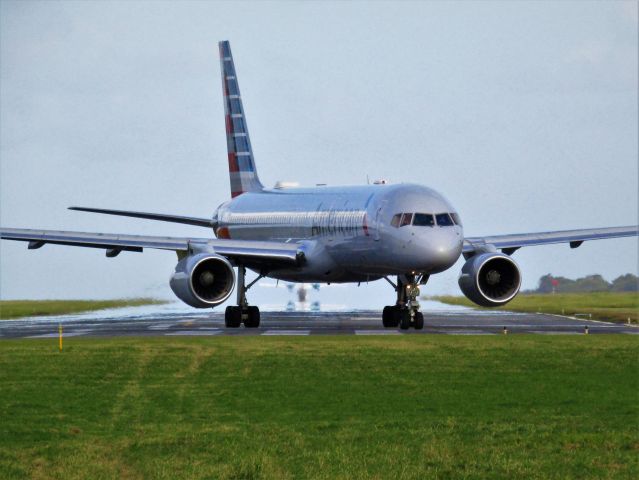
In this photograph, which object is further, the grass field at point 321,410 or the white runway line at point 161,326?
the white runway line at point 161,326

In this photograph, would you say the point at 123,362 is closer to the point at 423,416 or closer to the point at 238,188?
the point at 423,416

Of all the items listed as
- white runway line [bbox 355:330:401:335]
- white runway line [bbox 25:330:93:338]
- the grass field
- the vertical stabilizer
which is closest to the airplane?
white runway line [bbox 355:330:401:335]

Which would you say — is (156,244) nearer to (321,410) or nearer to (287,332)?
(287,332)

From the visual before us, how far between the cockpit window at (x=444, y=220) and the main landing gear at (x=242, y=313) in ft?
26.3

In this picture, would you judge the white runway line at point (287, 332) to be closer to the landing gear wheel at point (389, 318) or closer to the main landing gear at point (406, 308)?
the main landing gear at point (406, 308)

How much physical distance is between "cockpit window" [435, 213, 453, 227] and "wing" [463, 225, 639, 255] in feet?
16.4

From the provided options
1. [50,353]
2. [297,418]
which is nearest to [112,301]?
[50,353]

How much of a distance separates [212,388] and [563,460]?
950cm

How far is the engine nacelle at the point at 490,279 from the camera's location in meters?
44.8

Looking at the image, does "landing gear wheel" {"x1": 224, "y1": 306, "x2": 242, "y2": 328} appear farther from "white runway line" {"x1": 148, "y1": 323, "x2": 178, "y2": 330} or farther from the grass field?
the grass field

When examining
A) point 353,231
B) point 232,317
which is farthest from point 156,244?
point 353,231

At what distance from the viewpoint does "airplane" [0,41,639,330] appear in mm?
42875

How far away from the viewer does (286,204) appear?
52.6 metres

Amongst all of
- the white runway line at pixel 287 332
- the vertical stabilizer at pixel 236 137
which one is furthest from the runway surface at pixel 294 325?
the vertical stabilizer at pixel 236 137
